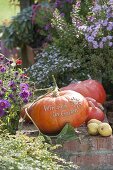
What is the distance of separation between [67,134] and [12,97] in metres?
0.58

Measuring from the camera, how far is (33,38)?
9719mm

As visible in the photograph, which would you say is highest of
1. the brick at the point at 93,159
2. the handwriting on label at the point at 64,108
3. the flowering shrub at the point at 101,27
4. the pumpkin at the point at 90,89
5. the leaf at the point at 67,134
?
the flowering shrub at the point at 101,27

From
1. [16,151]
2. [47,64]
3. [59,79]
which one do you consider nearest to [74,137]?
[16,151]

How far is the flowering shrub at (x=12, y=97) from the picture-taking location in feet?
14.7

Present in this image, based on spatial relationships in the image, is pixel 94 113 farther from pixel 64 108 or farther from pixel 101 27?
pixel 101 27

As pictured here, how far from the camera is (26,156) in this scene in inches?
140

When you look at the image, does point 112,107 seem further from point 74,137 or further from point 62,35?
point 74,137

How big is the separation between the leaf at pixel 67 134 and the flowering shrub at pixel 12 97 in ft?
1.33

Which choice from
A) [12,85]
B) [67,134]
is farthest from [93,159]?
[12,85]

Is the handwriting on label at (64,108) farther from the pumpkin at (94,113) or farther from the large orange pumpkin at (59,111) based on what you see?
the pumpkin at (94,113)

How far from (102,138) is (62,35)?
209cm

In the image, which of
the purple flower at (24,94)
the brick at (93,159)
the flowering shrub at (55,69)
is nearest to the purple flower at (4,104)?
the purple flower at (24,94)

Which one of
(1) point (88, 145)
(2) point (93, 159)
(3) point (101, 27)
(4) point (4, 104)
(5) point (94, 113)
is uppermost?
(3) point (101, 27)

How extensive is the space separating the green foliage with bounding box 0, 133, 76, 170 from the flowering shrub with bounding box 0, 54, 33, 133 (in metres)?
0.48
